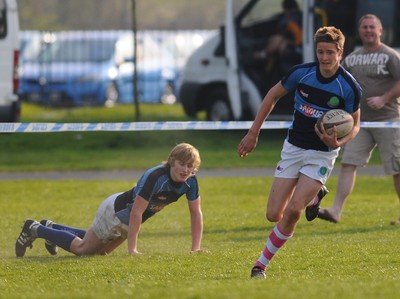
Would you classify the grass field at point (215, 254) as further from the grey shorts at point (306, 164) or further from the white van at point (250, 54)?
the white van at point (250, 54)

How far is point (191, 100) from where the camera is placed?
24141 millimetres

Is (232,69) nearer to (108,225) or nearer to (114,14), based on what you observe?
(108,225)

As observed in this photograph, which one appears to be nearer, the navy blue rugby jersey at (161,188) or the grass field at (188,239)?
the grass field at (188,239)

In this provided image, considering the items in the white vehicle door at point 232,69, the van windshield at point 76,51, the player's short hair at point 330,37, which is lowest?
the van windshield at point 76,51

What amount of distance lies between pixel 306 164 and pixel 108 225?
7.46 feet

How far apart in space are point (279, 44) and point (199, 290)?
14089 mm

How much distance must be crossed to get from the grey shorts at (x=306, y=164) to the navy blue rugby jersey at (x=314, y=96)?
0.05 meters

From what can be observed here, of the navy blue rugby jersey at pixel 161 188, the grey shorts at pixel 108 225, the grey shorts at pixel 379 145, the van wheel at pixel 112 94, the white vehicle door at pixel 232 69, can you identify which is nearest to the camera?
the navy blue rugby jersey at pixel 161 188

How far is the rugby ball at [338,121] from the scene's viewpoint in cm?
945

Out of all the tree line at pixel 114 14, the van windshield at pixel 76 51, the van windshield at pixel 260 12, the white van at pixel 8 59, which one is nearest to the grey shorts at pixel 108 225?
the white van at pixel 8 59

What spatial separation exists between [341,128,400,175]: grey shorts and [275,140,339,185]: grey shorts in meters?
3.60

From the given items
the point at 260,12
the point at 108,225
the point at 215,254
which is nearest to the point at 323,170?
the point at 215,254

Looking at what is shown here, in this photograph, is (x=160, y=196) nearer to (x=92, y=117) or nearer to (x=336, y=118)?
(x=336, y=118)

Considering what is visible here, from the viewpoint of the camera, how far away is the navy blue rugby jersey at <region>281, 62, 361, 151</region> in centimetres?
962
